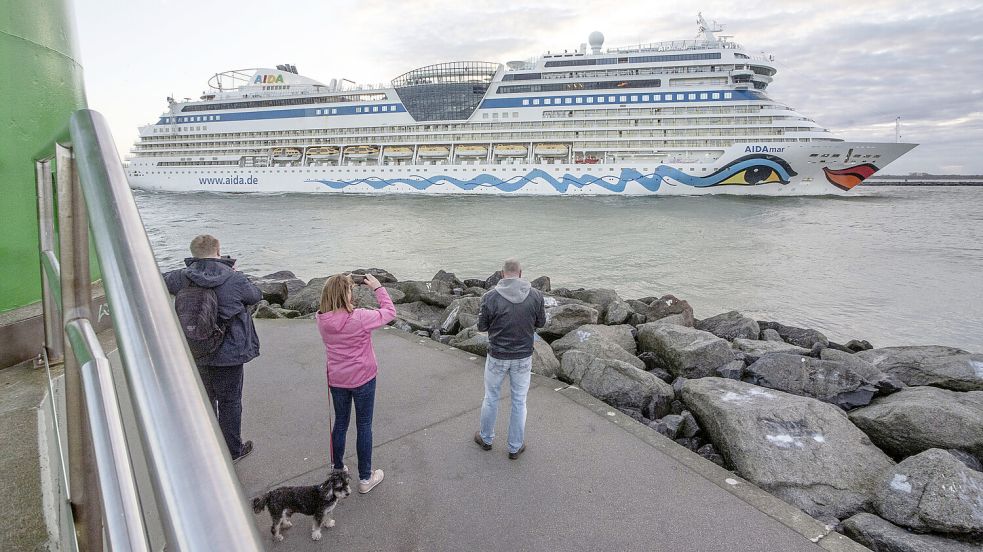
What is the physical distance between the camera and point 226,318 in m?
2.91

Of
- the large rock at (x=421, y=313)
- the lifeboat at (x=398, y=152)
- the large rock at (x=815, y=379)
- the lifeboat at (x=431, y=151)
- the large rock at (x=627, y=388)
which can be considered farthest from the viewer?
the lifeboat at (x=398, y=152)

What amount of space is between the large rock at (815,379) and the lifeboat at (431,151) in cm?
4234

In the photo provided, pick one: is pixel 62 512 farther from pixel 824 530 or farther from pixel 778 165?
pixel 778 165

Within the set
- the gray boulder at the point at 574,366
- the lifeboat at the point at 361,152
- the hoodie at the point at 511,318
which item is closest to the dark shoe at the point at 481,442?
the hoodie at the point at 511,318

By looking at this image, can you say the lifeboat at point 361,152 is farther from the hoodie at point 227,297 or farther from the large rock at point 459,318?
the hoodie at point 227,297

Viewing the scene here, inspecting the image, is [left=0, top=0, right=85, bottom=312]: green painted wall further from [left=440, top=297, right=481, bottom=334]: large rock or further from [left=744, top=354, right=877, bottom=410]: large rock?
[left=744, top=354, right=877, bottom=410]: large rock

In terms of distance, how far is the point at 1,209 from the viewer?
98.0 inches

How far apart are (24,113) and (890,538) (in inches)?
182

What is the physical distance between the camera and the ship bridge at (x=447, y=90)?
1780 inches

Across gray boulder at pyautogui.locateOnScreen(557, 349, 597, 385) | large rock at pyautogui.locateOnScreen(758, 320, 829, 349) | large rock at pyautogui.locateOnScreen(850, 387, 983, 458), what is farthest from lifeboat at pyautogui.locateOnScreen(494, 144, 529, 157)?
large rock at pyautogui.locateOnScreen(850, 387, 983, 458)

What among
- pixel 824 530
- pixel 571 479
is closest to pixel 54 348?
pixel 571 479

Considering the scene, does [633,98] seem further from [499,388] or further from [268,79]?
[499,388]

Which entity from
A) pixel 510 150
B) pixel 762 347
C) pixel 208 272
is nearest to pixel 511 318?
pixel 208 272

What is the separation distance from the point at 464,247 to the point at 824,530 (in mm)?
16258
